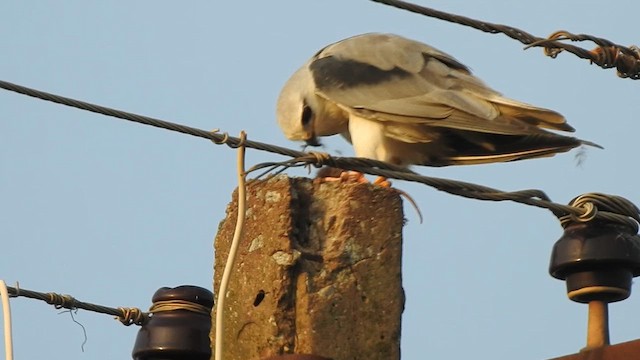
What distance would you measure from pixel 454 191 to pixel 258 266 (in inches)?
32.0

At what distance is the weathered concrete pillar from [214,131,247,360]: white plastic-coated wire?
10 cm

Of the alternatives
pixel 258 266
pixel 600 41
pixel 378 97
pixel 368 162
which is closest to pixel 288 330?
pixel 258 266

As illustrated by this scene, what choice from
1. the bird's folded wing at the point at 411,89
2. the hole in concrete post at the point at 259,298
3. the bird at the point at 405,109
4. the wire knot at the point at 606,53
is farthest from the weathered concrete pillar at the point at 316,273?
the bird's folded wing at the point at 411,89

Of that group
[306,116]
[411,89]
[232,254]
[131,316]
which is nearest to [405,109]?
[411,89]

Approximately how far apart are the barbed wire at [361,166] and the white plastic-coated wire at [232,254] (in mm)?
57

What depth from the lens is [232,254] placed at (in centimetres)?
526

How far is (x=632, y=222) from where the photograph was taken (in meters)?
5.69

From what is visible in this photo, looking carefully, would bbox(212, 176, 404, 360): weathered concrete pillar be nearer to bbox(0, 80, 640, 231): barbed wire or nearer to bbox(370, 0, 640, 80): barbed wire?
bbox(0, 80, 640, 231): barbed wire

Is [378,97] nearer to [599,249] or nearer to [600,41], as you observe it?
[600,41]

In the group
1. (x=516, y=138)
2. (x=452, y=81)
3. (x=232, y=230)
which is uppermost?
(x=452, y=81)

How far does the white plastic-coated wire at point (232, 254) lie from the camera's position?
16.7 feet

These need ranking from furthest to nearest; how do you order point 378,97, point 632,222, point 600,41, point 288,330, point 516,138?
point 378,97 < point 516,138 < point 600,41 < point 632,222 < point 288,330

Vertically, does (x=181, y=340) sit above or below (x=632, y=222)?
below

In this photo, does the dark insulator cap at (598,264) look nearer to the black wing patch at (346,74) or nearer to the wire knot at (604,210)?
the wire knot at (604,210)
